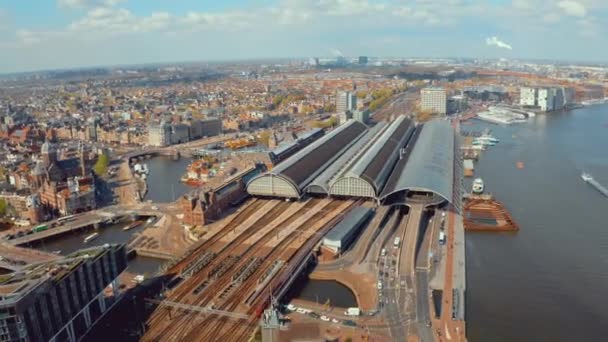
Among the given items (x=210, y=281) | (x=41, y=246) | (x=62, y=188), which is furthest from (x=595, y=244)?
(x=62, y=188)

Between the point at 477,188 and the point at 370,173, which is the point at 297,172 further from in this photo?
the point at 477,188

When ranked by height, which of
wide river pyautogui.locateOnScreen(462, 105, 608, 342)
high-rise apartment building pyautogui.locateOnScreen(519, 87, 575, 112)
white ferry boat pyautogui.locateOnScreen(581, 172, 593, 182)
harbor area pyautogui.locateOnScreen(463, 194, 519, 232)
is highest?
high-rise apartment building pyautogui.locateOnScreen(519, 87, 575, 112)

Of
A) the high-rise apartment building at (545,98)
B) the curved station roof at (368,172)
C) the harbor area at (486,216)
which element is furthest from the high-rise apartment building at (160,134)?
the high-rise apartment building at (545,98)

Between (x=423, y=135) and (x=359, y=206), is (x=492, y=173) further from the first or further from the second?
(x=359, y=206)

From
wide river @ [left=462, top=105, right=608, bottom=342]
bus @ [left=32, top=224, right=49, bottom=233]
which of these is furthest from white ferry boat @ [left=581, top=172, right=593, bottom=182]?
bus @ [left=32, top=224, right=49, bottom=233]

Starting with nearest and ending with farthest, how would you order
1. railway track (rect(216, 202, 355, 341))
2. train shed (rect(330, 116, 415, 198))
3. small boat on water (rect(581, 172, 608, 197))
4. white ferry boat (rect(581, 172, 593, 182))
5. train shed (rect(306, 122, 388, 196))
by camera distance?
railway track (rect(216, 202, 355, 341)), train shed (rect(330, 116, 415, 198)), train shed (rect(306, 122, 388, 196)), small boat on water (rect(581, 172, 608, 197)), white ferry boat (rect(581, 172, 593, 182))

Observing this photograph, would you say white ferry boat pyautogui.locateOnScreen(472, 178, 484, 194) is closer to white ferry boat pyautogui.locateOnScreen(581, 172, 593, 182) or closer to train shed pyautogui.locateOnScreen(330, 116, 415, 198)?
train shed pyautogui.locateOnScreen(330, 116, 415, 198)

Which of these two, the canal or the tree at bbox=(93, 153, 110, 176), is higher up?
the tree at bbox=(93, 153, 110, 176)
